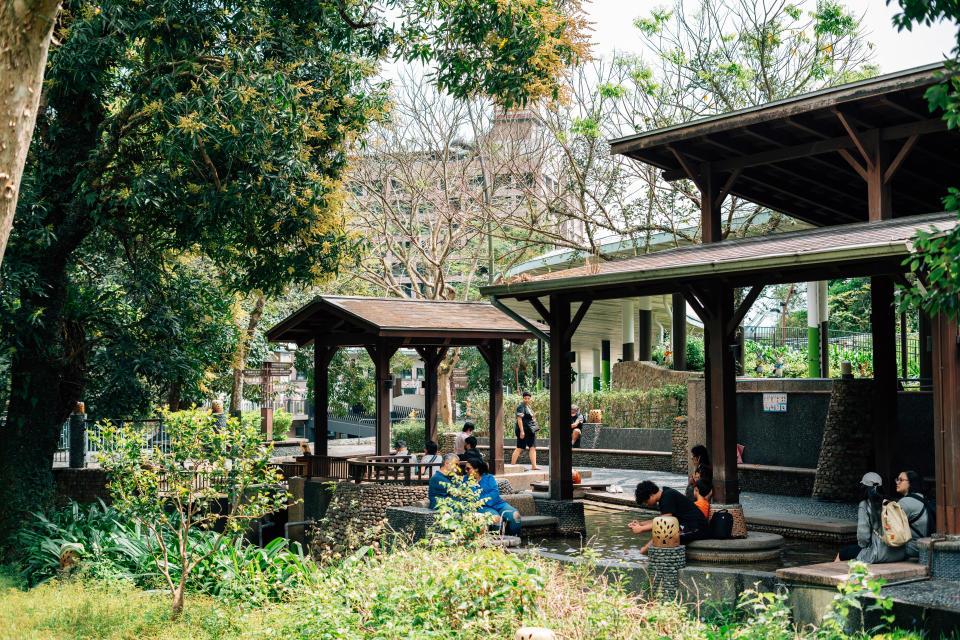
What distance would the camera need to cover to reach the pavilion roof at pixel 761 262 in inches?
362

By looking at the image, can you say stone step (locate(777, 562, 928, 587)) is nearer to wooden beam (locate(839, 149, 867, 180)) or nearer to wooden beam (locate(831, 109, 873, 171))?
wooden beam (locate(839, 149, 867, 180))

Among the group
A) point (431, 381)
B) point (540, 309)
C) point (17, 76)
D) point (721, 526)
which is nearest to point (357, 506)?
point (431, 381)

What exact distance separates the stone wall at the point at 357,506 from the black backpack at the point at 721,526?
19.1 feet

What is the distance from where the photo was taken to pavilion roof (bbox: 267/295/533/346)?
645 inches

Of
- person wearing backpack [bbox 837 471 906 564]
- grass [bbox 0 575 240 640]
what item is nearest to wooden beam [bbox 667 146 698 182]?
person wearing backpack [bbox 837 471 906 564]

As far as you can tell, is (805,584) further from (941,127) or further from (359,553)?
(941,127)

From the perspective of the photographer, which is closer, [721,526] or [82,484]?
[721,526]

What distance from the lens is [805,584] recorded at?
25.7 feet

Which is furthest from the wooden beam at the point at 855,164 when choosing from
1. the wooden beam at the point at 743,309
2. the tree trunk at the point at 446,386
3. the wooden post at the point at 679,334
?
the tree trunk at the point at 446,386

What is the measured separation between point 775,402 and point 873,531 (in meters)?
9.21

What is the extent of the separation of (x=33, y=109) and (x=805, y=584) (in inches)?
272

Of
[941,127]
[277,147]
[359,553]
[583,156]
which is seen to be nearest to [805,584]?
[359,553]

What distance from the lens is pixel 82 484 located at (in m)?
18.5

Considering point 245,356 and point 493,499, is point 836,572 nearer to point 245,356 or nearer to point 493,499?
point 493,499
